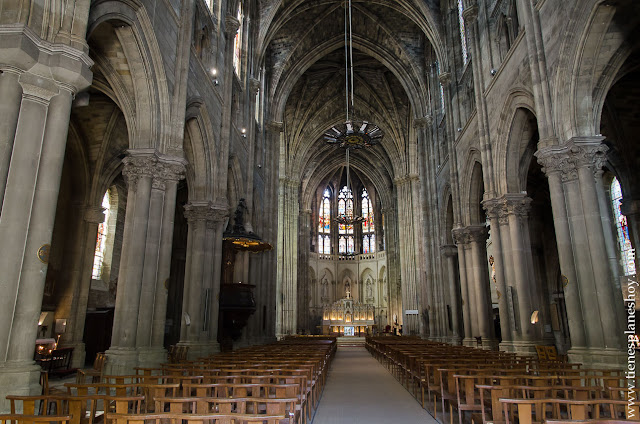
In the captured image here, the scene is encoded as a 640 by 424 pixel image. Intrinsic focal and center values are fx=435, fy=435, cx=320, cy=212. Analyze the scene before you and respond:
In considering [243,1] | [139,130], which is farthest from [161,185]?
[243,1]

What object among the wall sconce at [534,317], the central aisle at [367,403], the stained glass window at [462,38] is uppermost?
the stained glass window at [462,38]

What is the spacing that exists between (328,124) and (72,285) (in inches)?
1174

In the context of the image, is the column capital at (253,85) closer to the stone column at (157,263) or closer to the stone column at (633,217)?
the stone column at (157,263)

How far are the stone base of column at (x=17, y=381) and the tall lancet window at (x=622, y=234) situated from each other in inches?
815

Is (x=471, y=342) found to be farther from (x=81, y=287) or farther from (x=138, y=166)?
(x=81, y=287)

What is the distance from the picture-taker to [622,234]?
1920 centimetres

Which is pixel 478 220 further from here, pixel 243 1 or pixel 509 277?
pixel 243 1

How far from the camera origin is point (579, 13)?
1090cm

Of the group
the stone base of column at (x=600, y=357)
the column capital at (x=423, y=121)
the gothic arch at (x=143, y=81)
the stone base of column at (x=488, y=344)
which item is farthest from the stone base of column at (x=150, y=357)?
the column capital at (x=423, y=121)

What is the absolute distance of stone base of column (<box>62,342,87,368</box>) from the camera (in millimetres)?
15898

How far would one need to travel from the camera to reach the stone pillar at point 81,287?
16188mm

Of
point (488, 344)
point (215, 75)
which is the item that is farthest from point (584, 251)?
point (215, 75)

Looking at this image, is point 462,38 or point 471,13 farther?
point 462,38

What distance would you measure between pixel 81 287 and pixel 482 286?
1669 centimetres
